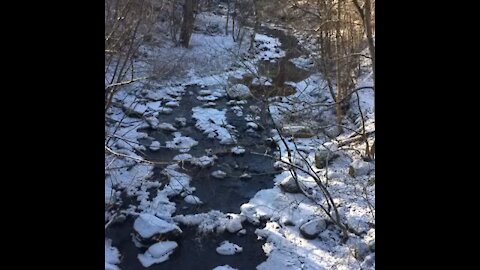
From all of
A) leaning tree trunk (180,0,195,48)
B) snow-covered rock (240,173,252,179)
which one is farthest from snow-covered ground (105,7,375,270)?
leaning tree trunk (180,0,195,48)

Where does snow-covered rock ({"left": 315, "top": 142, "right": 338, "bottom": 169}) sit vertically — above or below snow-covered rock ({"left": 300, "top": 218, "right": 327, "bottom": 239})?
above

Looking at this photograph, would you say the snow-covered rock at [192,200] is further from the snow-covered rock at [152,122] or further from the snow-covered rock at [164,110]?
the snow-covered rock at [164,110]

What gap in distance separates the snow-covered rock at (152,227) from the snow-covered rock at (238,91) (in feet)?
13.0

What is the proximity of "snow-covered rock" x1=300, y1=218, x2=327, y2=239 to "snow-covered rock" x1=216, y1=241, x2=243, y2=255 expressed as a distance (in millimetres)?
767

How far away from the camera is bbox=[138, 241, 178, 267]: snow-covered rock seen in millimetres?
4715

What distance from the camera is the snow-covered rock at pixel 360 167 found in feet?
19.1

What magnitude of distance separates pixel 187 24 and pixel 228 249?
26.0 ft

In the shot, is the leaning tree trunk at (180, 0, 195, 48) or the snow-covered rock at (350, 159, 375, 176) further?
the leaning tree trunk at (180, 0, 195, 48)

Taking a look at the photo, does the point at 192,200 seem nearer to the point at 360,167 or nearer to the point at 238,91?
the point at 360,167

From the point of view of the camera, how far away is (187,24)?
1162cm

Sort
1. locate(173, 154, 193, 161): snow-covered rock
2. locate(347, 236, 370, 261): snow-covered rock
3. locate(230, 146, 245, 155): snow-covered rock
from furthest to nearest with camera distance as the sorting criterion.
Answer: locate(230, 146, 245, 155): snow-covered rock, locate(173, 154, 193, 161): snow-covered rock, locate(347, 236, 370, 261): snow-covered rock

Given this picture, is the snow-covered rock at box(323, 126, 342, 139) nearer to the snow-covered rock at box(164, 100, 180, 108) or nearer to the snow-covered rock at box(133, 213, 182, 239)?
the snow-covered rock at box(164, 100, 180, 108)

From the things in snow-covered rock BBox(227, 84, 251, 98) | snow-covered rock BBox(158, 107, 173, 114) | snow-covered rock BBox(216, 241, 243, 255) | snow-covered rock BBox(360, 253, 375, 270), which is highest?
snow-covered rock BBox(227, 84, 251, 98)
